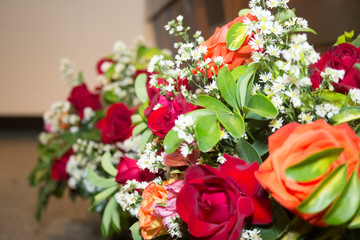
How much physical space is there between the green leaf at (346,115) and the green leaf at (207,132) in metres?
0.11

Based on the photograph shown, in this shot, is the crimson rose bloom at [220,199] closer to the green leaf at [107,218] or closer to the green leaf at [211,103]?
the green leaf at [211,103]

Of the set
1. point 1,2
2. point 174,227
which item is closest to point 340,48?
point 174,227

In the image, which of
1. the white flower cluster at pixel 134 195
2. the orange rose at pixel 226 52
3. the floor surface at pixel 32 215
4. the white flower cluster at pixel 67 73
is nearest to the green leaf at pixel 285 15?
the orange rose at pixel 226 52

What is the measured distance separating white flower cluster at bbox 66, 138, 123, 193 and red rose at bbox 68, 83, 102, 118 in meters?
0.10

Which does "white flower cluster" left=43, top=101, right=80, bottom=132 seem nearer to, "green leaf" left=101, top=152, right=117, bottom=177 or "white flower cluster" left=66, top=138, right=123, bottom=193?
A: "white flower cluster" left=66, top=138, right=123, bottom=193

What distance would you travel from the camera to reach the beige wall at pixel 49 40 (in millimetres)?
2375

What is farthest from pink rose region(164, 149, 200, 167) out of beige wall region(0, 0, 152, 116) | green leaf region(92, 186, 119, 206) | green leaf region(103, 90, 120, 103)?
beige wall region(0, 0, 152, 116)

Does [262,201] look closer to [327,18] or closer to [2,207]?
[327,18]

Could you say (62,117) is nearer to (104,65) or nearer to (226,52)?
(104,65)

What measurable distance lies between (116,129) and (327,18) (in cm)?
45

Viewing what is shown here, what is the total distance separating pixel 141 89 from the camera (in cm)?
57

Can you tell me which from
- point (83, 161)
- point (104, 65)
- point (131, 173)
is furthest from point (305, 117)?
point (104, 65)

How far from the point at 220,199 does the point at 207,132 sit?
2.5 inches

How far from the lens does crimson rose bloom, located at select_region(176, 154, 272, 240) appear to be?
1.06 ft
